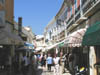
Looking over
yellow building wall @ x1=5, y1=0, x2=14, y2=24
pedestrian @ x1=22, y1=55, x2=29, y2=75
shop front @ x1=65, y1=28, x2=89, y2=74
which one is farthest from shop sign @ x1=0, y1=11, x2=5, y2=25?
pedestrian @ x1=22, y1=55, x2=29, y2=75

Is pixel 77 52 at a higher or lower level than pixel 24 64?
higher

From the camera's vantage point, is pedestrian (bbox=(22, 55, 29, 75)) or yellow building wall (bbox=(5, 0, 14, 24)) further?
yellow building wall (bbox=(5, 0, 14, 24))

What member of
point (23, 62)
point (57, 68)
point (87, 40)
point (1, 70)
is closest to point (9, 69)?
point (1, 70)

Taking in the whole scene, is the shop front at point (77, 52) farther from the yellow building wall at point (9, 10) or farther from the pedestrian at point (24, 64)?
the yellow building wall at point (9, 10)

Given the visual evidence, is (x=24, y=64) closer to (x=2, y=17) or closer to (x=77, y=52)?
(x=77, y=52)

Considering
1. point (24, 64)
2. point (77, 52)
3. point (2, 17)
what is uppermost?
point (2, 17)

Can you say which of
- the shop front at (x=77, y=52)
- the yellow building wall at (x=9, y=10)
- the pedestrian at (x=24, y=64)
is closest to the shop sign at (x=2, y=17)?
the shop front at (x=77, y=52)

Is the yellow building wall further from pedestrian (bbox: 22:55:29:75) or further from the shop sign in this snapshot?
the shop sign

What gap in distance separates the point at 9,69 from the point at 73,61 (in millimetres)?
4678

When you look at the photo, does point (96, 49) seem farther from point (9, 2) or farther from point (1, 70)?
point (9, 2)

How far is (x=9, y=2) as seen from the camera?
15891 mm

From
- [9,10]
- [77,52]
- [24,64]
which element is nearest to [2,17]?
[9,10]

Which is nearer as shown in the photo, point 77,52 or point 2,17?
point 2,17

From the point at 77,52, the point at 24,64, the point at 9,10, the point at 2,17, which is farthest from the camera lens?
the point at 9,10
